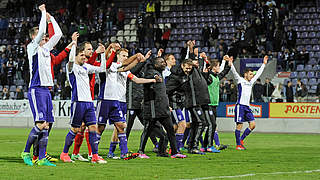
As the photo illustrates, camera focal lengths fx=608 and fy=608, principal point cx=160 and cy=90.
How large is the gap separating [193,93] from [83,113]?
352cm

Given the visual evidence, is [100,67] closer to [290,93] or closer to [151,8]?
[290,93]

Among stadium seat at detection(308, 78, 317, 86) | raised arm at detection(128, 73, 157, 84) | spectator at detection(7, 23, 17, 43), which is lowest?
stadium seat at detection(308, 78, 317, 86)

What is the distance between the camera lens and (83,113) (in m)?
11.3

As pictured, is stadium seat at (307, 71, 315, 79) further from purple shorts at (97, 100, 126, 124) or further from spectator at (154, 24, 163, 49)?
purple shorts at (97, 100, 126, 124)

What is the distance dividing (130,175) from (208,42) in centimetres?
2527

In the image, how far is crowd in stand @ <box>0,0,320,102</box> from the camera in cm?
3141

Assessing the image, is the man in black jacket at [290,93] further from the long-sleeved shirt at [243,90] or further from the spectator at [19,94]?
the spectator at [19,94]

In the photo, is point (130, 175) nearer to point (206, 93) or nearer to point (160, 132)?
point (160, 132)

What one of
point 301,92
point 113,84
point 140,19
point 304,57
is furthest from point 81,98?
point 140,19

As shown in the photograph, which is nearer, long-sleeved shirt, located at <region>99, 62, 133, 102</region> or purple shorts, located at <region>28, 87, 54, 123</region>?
purple shorts, located at <region>28, 87, 54, 123</region>

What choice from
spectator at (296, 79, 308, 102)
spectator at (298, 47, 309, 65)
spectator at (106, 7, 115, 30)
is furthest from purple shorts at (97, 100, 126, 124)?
spectator at (106, 7, 115, 30)

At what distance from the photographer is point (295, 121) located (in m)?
26.7

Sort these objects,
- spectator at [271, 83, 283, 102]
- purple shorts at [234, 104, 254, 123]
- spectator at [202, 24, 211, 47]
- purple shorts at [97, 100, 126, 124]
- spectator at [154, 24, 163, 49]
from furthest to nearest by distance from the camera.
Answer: spectator at [154, 24, 163, 49], spectator at [202, 24, 211, 47], spectator at [271, 83, 283, 102], purple shorts at [234, 104, 254, 123], purple shorts at [97, 100, 126, 124]

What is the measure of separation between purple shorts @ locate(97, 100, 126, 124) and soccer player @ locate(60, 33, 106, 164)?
2.60 ft
